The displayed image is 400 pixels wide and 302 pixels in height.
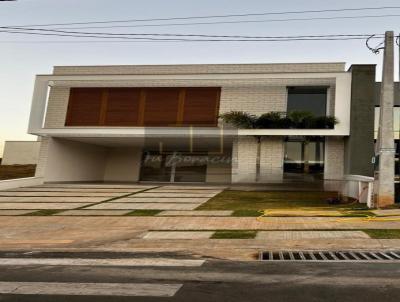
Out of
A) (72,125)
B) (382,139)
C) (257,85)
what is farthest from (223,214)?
(72,125)

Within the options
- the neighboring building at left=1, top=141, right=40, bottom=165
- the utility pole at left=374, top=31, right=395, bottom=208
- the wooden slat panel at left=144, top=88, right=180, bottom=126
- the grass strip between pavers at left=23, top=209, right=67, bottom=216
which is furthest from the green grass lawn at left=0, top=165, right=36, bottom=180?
the utility pole at left=374, top=31, right=395, bottom=208

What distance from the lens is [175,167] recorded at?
32219 millimetres

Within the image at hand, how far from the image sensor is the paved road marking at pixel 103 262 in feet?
24.3

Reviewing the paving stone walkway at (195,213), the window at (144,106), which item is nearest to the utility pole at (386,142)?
the paving stone walkway at (195,213)

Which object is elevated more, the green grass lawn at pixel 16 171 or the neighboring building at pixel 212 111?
the neighboring building at pixel 212 111

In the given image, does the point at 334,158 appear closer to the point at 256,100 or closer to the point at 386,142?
the point at 256,100

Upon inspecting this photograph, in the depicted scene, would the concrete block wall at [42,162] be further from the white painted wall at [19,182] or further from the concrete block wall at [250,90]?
the concrete block wall at [250,90]

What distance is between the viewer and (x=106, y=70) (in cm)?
2894

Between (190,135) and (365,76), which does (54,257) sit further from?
(365,76)

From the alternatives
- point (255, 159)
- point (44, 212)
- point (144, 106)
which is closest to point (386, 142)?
point (255, 159)

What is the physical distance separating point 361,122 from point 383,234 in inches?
571

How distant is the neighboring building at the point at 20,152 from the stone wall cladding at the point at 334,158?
2316cm

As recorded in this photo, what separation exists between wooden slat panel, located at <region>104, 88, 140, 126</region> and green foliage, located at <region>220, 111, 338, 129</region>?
19.8 ft

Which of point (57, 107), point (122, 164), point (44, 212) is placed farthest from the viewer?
point (122, 164)
